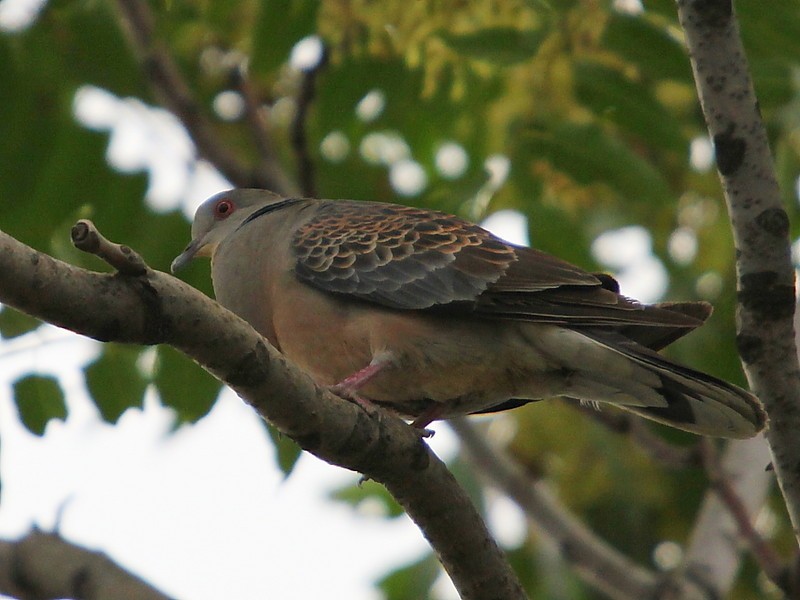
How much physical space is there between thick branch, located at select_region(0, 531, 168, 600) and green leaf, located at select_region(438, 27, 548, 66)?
207 centimetres

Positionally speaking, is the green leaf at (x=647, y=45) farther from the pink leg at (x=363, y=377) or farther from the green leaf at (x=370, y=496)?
the green leaf at (x=370, y=496)

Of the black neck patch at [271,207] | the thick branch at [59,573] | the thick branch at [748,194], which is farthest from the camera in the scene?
the black neck patch at [271,207]

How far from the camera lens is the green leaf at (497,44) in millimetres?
4070

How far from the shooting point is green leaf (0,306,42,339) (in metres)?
4.13

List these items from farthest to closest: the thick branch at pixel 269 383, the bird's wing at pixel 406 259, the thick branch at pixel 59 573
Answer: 1. the bird's wing at pixel 406 259
2. the thick branch at pixel 59 573
3. the thick branch at pixel 269 383

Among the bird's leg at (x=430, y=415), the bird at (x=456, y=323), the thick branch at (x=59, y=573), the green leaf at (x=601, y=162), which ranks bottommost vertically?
the thick branch at (x=59, y=573)

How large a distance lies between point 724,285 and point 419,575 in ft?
6.33

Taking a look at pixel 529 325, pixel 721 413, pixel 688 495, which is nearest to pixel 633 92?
pixel 529 325

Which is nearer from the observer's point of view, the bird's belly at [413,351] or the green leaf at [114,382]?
the bird's belly at [413,351]

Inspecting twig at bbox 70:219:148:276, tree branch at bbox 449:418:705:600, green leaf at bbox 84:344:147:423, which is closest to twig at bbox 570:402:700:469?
tree branch at bbox 449:418:705:600

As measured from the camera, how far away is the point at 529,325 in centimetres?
383

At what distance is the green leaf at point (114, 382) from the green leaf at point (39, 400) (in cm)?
17

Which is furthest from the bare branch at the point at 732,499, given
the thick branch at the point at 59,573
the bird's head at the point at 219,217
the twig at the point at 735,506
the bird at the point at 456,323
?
the thick branch at the point at 59,573

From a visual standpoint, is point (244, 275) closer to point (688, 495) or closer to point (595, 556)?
point (595, 556)
